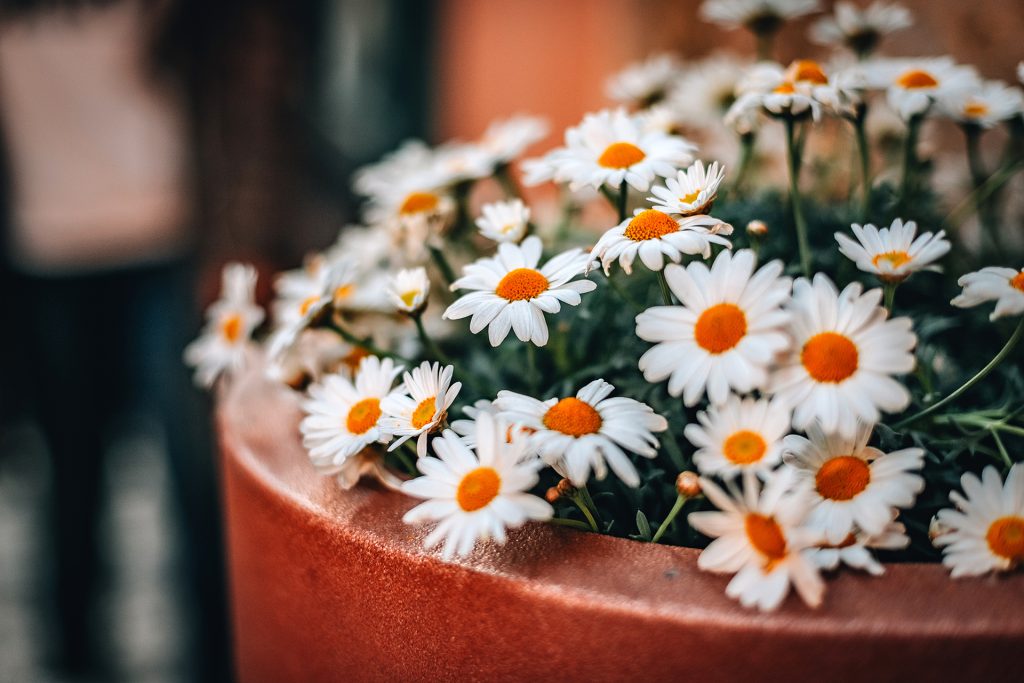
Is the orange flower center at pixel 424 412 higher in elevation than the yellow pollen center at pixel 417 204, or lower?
lower

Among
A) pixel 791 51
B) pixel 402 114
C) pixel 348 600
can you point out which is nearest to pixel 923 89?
pixel 348 600

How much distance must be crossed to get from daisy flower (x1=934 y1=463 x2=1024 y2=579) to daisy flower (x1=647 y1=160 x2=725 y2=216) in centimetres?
18

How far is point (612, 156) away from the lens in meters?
0.49

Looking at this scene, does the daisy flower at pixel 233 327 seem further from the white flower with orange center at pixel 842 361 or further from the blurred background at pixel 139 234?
the blurred background at pixel 139 234

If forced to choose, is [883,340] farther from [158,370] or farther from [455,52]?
[455,52]

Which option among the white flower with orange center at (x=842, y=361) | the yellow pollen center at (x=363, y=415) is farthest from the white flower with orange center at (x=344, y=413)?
the white flower with orange center at (x=842, y=361)

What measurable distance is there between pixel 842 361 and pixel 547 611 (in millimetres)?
175

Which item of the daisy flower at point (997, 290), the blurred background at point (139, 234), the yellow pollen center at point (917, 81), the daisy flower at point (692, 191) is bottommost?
the blurred background at point (139, 234)

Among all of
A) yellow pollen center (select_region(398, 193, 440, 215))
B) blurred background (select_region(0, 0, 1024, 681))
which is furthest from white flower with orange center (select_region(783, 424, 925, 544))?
blurred background (select_region(0, 0, 1024, 681))

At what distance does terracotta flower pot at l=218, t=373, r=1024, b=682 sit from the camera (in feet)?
1.03

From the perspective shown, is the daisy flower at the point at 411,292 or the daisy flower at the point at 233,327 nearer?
the daisy flower at the point at 411,292

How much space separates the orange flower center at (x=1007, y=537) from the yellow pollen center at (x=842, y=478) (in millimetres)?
57

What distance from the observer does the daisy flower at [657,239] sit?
1.27 feet

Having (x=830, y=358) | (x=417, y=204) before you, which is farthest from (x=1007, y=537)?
(x=417, y=204)
